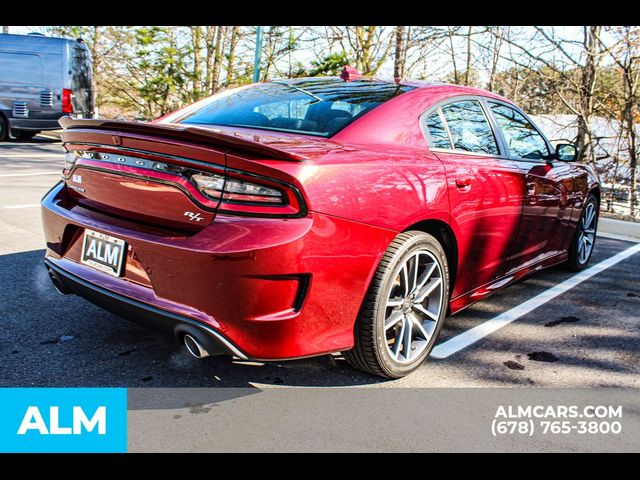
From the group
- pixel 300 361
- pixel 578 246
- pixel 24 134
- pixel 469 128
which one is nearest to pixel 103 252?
pixel 300 361

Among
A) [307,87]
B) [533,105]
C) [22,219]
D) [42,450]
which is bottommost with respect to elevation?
[42,450]

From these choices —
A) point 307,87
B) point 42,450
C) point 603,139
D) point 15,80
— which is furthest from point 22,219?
point 15,80

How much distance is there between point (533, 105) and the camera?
13141mm

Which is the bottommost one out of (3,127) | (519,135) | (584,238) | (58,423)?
(58,423)

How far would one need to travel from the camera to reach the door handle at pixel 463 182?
3068mm

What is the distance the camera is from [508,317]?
3.84 metres

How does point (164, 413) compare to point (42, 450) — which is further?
point (164, 413)

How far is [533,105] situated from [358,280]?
1203 centimetres

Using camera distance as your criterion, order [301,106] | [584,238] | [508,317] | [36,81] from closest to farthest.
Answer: [301,106]
[508,317]
[584,238]
[36,81]

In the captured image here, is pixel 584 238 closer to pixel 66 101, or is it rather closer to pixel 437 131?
pixel 437 131

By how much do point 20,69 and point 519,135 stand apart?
13.7 meters
